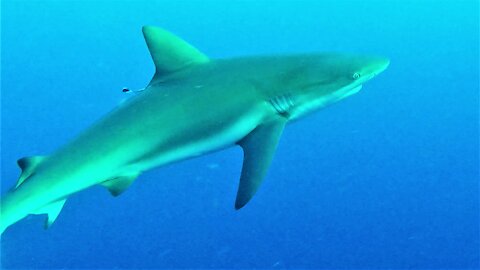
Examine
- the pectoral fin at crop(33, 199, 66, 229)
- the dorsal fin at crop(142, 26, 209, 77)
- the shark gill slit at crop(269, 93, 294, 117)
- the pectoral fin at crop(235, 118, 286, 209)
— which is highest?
the dorsal fin at crop(142, 26, 209, 77)

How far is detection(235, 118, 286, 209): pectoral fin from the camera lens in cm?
232

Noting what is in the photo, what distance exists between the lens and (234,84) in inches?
99.5

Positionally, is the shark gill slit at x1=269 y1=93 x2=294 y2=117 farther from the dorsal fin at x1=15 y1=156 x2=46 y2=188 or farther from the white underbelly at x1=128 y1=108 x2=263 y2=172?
the dorsal fin at x1=15 y1=156 x2=46 y2=188

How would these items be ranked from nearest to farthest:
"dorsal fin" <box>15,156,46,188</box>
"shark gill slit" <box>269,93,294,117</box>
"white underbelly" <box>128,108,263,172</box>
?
"dorsal fin" <box>15,156,46,188</box> < "white underbelly" <box>128,108,263,172</box> < "shark gill slit" <box>269,93,294,117</box>

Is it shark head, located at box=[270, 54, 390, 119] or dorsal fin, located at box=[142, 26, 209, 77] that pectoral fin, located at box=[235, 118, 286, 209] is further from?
dorsal fin, located at box=[142, 26, 209, 77]

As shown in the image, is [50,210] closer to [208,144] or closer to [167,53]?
[208,144]

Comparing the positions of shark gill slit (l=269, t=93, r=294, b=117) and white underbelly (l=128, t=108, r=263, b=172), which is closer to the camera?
white underbelly (l=128, t=108, r=263, b=172)

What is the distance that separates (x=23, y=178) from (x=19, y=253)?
2.59 metres

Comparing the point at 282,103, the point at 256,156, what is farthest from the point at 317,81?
the point at 256,156

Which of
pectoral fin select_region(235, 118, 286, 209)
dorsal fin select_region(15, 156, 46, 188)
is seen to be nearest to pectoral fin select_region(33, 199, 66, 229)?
dorsal fin select_region(15, 156, 46, 188)

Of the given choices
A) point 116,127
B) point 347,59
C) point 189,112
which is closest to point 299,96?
point 347,59

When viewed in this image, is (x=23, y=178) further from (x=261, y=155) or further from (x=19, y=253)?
(x=19, y=253)

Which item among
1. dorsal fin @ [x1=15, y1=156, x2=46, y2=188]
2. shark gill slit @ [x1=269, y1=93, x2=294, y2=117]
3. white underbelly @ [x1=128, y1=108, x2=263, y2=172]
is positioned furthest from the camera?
shark gill slit @ [x1=269, y1=93, x2=294, y2=117]

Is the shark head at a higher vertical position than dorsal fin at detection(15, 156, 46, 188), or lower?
higher
